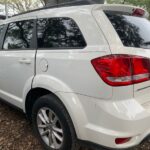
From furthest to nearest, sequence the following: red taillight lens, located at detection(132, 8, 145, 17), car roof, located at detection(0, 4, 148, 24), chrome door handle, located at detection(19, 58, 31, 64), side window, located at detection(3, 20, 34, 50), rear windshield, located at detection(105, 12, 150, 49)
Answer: side window, located at detection(3, 20, 34, 50)
chrome door handle, located at detection(19, 58, 31, 64)
red taillight lens, located at detection(132, 8, 145, 17)
car roof, located at detection(0, 4, 148, 24)
rear windshield, located at detection(105, 12, 150, 49)

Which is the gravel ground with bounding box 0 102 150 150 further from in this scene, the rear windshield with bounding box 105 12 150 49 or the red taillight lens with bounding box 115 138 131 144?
the rear windshield with bounding box 105 12 150 49

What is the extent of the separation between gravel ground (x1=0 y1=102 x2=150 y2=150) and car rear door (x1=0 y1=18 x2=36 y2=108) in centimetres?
41

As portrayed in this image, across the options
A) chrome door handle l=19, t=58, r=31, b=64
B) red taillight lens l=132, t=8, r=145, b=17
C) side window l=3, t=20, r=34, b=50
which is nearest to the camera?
red taillight lens l=132, t=8, r=145, b=17

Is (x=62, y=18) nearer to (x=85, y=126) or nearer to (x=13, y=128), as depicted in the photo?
(x=85, y=126)

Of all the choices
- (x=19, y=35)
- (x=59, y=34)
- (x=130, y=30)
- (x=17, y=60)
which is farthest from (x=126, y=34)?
(x=19, y=35)

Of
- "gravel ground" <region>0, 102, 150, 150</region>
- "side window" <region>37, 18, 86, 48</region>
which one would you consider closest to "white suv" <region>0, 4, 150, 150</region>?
"side window" <region>37, 18, 86, 48</region>

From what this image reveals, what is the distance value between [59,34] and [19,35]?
37.6 inches

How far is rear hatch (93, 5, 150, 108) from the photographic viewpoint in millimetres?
2469

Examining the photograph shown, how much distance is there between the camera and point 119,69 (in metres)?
2.39

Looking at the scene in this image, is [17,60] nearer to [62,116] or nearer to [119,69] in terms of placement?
[62,116]

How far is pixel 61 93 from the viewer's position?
2736 mm

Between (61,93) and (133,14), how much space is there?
47.6 inches

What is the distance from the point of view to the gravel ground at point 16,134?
11.4 ft

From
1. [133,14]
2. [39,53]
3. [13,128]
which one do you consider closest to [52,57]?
[39,53]
